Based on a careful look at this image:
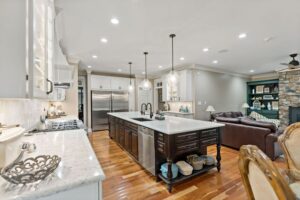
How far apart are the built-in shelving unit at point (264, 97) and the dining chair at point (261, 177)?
26.4 ft

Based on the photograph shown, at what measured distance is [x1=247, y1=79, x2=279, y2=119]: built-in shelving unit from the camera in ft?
24.0

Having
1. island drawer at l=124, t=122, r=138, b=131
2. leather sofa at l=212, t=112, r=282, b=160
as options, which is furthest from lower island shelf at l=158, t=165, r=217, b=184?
leather sofa at l=212, t=112, r=282, b=160

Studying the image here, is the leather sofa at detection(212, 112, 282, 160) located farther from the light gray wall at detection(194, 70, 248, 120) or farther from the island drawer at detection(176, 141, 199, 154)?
the island drawer at detection(176, 141, 199, 154)

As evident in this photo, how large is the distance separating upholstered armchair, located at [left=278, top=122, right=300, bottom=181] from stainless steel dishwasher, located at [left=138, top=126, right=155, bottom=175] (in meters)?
1.65

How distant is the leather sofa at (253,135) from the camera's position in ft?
10.4

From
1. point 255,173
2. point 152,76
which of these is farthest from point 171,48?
point 152,76

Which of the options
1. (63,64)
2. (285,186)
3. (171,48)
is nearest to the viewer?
(285,186)

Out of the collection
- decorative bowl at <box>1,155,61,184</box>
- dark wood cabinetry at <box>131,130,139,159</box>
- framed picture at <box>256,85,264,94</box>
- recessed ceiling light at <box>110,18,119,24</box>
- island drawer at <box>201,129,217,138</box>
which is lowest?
dark wood cabinetry at <box>131,130,139,159</box>

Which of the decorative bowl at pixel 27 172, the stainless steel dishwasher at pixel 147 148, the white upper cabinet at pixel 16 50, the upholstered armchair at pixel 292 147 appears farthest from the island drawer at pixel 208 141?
the white upper cabinet at pixel 16 50

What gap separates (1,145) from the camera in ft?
2.59

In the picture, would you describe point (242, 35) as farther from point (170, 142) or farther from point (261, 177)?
point (261, 177)

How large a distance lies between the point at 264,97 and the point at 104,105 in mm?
7874

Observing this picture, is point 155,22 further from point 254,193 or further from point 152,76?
point 152,76

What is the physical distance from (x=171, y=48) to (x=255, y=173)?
3504 millimetres
